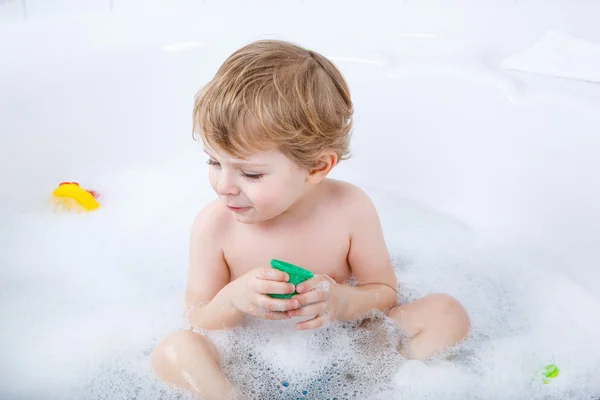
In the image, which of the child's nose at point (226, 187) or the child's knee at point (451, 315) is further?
the child's knee at point (451, 315)

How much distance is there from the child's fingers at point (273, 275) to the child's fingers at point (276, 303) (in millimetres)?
26

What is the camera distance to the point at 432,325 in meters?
1.09

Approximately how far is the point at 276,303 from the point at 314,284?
61 millimetres

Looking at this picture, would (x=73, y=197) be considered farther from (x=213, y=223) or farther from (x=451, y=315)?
(x=451, y=315)

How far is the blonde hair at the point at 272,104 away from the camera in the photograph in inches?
36.4

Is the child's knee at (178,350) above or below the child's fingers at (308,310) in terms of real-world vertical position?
below

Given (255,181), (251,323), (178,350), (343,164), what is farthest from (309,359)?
(343,164)

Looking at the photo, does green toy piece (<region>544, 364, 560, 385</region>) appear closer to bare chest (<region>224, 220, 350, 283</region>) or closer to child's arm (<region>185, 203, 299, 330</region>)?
bare chest (<region>224, 220, 350, 283</region>)

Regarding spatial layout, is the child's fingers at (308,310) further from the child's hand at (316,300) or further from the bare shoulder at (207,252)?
the bare shoulder at (207,252)

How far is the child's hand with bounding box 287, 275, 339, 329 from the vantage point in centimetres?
96

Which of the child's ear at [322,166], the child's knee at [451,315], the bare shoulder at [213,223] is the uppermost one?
the child's ear at [322,166]

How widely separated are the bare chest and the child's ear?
0.34 feet

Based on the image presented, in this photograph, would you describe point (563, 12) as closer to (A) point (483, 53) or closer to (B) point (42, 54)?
(A) point (483, 53)

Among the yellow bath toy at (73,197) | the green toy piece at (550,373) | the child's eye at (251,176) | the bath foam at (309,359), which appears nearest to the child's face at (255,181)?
the child's eye at (251,176)
